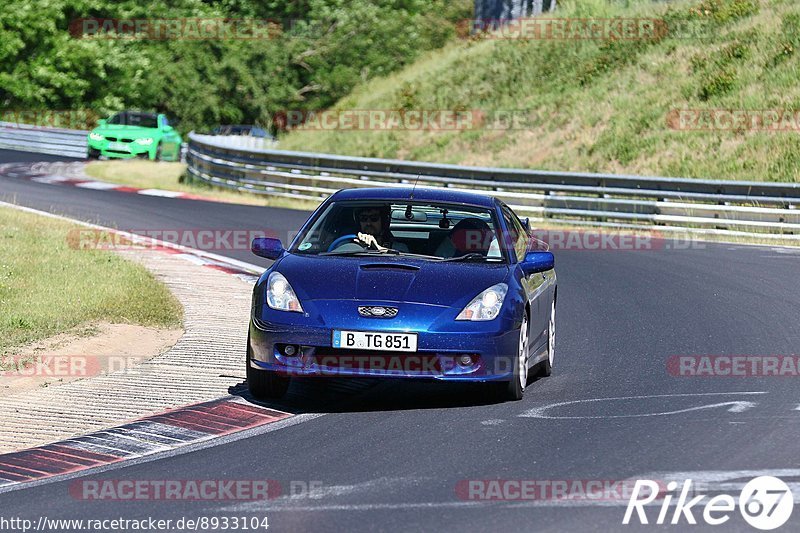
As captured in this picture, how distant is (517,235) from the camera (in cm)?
1041

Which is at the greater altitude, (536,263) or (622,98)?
(622,98)

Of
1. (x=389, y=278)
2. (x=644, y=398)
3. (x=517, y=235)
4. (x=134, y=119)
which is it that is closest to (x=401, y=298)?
(x=389, y=278)

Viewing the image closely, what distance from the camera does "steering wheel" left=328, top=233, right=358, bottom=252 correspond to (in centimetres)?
977

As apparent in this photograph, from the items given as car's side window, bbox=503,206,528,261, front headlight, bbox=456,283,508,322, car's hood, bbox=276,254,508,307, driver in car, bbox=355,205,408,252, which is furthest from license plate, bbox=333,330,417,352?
car's side window, bbox=503,206,528,261

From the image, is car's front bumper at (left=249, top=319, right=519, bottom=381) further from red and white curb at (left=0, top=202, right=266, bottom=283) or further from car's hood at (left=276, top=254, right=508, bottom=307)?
red and white curb at (left=0, top=202, right=266, bottom=283)

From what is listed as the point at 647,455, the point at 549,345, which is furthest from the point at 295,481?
the point at 549,345

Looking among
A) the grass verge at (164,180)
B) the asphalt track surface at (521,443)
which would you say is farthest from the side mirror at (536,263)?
the grass verge at (164,180)

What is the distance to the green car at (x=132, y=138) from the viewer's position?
37344 mm

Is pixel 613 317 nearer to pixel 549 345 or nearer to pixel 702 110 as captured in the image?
pixel 549 345

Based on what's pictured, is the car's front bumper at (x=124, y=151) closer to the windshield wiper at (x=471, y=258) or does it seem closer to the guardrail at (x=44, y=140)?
the guardrail at (x=44, y=140)

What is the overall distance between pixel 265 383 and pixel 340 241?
1.31 meters

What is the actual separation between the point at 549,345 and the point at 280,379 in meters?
A: 2.37

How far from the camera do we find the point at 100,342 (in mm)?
11336
